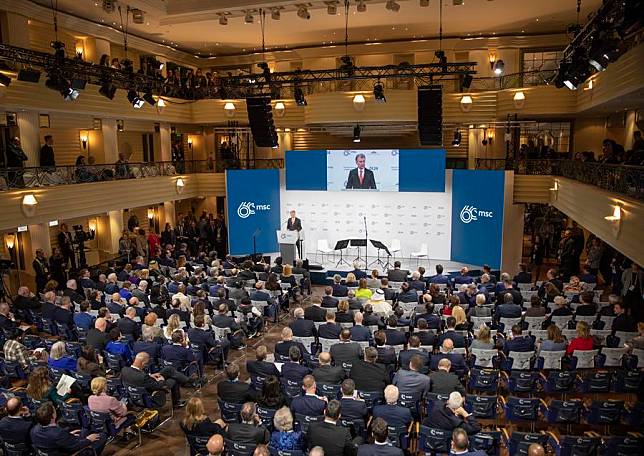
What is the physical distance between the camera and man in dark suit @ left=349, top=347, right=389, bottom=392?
7.49 metres

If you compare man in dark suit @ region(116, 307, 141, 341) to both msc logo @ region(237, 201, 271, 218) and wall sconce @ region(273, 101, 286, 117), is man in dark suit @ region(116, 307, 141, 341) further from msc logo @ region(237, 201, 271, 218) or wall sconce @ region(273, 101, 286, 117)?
wall sconce @ region(273, 101, 286, 117)

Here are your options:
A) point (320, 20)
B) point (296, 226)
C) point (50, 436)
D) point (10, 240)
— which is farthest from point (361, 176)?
point (50, 436)

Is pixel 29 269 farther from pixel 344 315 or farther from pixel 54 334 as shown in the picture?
pixel 344 315

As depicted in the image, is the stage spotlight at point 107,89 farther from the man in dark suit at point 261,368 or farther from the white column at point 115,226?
the man in dark suit at point 261,368

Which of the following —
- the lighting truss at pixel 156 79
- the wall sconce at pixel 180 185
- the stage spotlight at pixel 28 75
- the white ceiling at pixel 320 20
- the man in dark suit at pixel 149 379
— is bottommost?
the man in dark suit at pixel 149 379

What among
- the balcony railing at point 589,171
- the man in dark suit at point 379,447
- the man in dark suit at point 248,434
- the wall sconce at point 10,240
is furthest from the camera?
the wall sconce at point 10,240

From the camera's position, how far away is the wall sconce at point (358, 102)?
57.3 ft

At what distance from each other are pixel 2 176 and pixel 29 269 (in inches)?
224

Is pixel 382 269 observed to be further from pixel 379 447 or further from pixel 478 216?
pixel 379 447

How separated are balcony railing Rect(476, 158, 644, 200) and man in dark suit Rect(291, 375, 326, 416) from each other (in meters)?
6.72

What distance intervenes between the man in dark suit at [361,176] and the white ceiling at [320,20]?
15.8ft

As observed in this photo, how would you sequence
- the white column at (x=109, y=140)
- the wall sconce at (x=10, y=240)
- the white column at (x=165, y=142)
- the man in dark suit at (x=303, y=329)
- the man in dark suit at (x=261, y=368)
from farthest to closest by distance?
the white column at (x=165, y=142), the white column at (x=109, y=140), the wall sconce at (x=10, y=240), the man in dark suit at (x=303, y=329), the man in dark suit at (x=261, y=368)

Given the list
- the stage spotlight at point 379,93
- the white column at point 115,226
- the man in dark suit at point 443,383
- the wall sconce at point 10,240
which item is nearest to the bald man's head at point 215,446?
the man in dark suit at point 443,383

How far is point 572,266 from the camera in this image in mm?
16234
